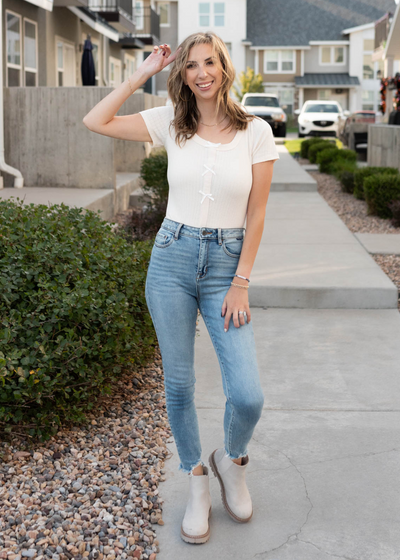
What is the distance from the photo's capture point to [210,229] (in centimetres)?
261

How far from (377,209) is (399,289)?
4.39 meters

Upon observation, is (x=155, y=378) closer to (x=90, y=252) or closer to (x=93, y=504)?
(x=90, y=252)

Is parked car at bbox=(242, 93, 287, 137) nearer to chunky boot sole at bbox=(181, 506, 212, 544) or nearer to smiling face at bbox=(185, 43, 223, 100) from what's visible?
smiling face at bbox=(185, 43, 223, 100)

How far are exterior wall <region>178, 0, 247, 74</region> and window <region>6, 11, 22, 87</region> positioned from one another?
3630cm

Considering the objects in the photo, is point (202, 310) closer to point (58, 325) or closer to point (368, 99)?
point (58, 325)

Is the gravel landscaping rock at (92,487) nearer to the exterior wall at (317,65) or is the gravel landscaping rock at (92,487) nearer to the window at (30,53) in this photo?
the window at (30,53)

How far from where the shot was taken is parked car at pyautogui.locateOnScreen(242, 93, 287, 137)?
97.8 ft

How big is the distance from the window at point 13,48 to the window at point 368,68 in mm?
42043

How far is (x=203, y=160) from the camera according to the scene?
8.52 ft

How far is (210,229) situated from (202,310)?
31 cm

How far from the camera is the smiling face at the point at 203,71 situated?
255cm

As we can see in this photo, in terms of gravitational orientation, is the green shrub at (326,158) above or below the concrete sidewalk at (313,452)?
above

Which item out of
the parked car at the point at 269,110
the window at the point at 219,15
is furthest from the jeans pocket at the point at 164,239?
the window at the point at 219,15

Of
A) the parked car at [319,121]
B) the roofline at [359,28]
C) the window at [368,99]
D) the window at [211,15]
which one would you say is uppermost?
the window at [211,15]
